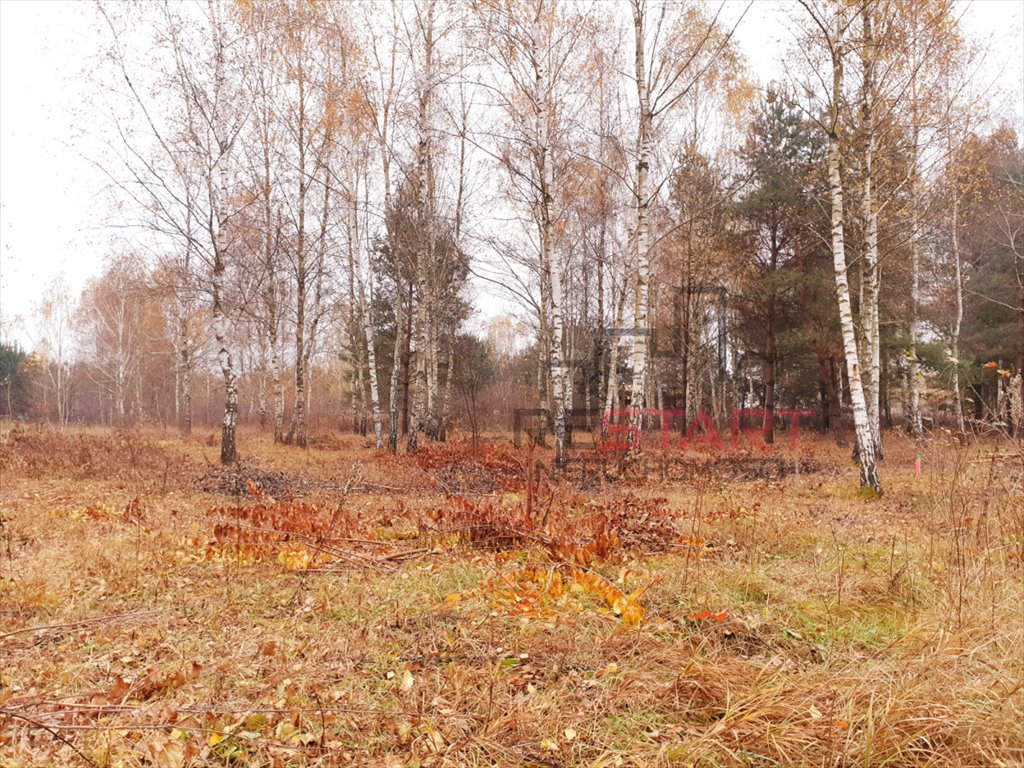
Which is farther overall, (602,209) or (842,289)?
(602,209)

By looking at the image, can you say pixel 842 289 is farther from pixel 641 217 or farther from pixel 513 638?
pixel 513 638

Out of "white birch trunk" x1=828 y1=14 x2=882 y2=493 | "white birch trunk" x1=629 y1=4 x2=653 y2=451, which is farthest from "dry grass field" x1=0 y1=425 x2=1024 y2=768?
"white birch trunk" x1=629 y1=4 x2=653 y2=451

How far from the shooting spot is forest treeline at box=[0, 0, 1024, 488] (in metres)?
11.2

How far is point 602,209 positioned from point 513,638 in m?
17.3

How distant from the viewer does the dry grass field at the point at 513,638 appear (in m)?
2.22

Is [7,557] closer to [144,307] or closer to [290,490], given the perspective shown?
[290,490]

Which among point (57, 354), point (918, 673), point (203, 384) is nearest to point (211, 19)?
point (918, 673)

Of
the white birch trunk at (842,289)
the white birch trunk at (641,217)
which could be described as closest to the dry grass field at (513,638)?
the white birch trunk at (842,289)

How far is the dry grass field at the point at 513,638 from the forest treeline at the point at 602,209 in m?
2.44

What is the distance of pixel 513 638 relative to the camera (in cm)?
333

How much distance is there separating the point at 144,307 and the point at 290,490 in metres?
27.3

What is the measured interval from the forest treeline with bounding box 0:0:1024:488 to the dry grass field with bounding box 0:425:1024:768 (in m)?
2.44

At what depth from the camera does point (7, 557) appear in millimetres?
4879

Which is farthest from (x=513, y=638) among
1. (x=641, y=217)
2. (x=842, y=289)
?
(x=641, y=217)
